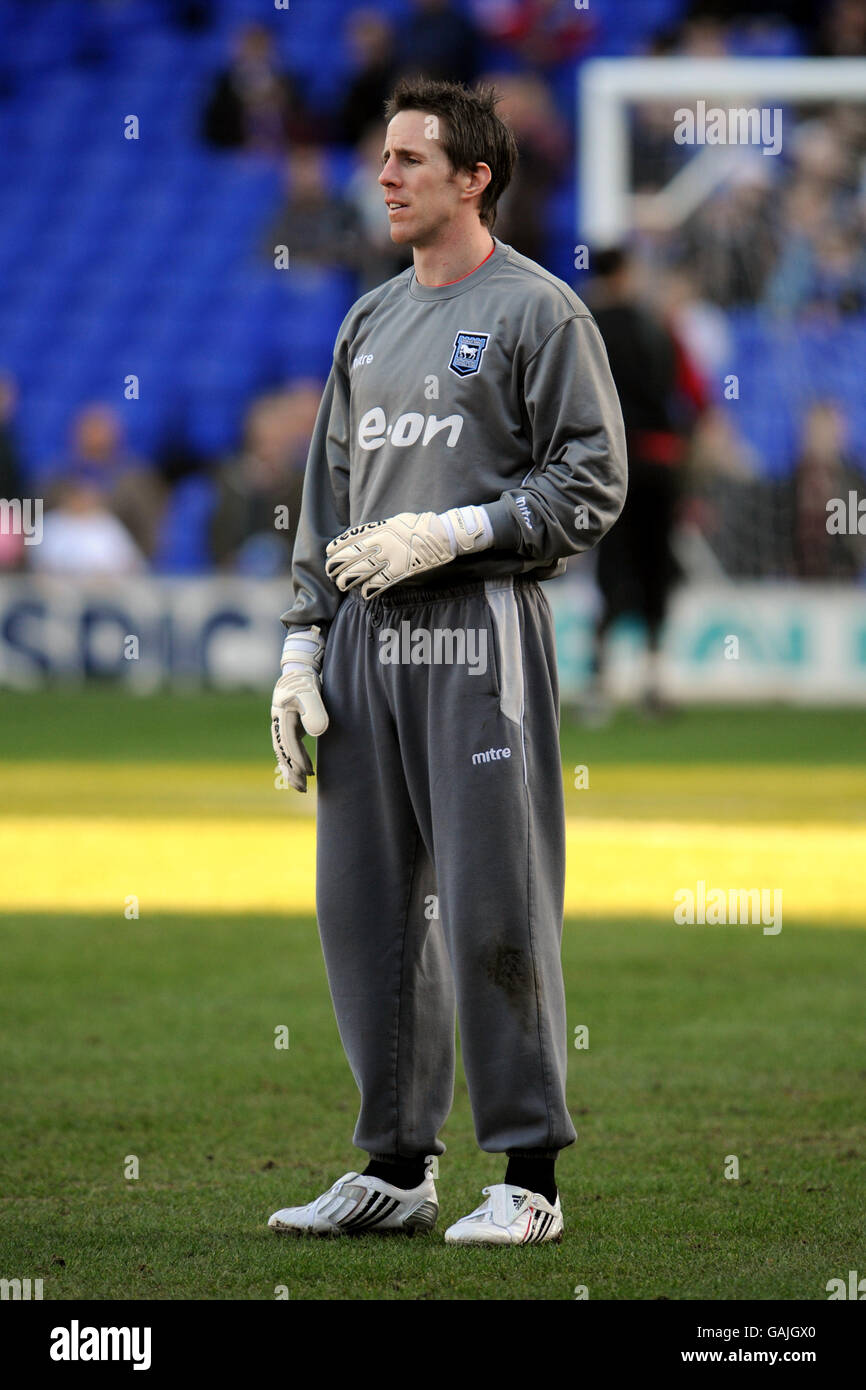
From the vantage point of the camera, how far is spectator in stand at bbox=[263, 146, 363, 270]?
69.9ft

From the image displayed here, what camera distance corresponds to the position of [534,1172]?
403 centimetres

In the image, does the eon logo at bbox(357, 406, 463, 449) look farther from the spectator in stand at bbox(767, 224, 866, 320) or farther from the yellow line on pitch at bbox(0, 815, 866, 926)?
the spectator in stand at bbox(767, 224, 866, 320)

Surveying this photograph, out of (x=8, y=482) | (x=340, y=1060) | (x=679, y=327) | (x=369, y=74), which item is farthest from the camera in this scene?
(x=369, y=74)

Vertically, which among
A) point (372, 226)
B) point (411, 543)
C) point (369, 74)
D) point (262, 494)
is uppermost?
point (369, 74)

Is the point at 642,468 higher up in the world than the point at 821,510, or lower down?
lower down

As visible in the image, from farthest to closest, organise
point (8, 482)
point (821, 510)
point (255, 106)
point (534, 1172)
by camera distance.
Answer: point (255, 106)
point (8, 482)
point (821, 510)
point (534, 1172)

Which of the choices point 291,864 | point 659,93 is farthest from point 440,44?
point 291,864

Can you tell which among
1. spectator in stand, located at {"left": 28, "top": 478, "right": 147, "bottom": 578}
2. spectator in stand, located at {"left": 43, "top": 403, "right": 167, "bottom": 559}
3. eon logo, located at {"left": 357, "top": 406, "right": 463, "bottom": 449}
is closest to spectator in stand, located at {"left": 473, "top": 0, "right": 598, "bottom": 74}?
spectator in stand, located at {"left": 43, "top": 403, "right": 167, "bottom": 559}

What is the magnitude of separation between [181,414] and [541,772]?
18.0 metres

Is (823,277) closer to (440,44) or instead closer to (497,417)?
(440,44)

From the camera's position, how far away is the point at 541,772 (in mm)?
4051

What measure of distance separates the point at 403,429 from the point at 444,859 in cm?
82
